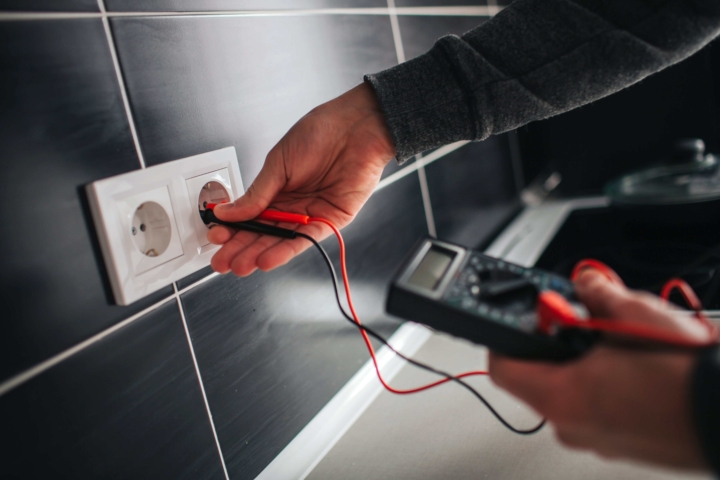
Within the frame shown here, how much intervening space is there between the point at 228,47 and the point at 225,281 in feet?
0.82

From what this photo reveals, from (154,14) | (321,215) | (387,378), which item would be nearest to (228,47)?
(154,14)

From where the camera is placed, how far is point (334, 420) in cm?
68

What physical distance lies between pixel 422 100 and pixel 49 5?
35 cm

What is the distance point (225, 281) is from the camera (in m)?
0.56

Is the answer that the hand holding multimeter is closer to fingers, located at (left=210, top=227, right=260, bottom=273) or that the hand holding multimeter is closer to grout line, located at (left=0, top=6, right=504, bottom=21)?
fingers, located at (left=210, top=227, right=260, bottom=273)

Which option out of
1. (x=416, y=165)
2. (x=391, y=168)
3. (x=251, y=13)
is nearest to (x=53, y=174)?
(x=251, y=13)

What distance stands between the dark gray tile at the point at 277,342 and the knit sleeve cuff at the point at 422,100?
201 mm

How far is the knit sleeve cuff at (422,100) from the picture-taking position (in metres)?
0.57

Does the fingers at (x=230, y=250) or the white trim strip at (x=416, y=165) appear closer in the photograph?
the fingers at (x=230, y=250)

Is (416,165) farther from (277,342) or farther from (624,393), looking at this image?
(624,393)

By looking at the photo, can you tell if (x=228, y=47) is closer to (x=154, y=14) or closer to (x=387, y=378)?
(x=154, y=14)

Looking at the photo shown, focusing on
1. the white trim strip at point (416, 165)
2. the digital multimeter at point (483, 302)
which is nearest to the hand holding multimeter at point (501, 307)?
the digital multimeter at point (483, 302)

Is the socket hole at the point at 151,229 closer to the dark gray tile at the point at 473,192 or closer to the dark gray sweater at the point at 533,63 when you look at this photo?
the dark gray sweater at the point at 533,63

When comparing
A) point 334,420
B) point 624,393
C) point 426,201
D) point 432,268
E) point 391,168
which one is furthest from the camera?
point 426,201
